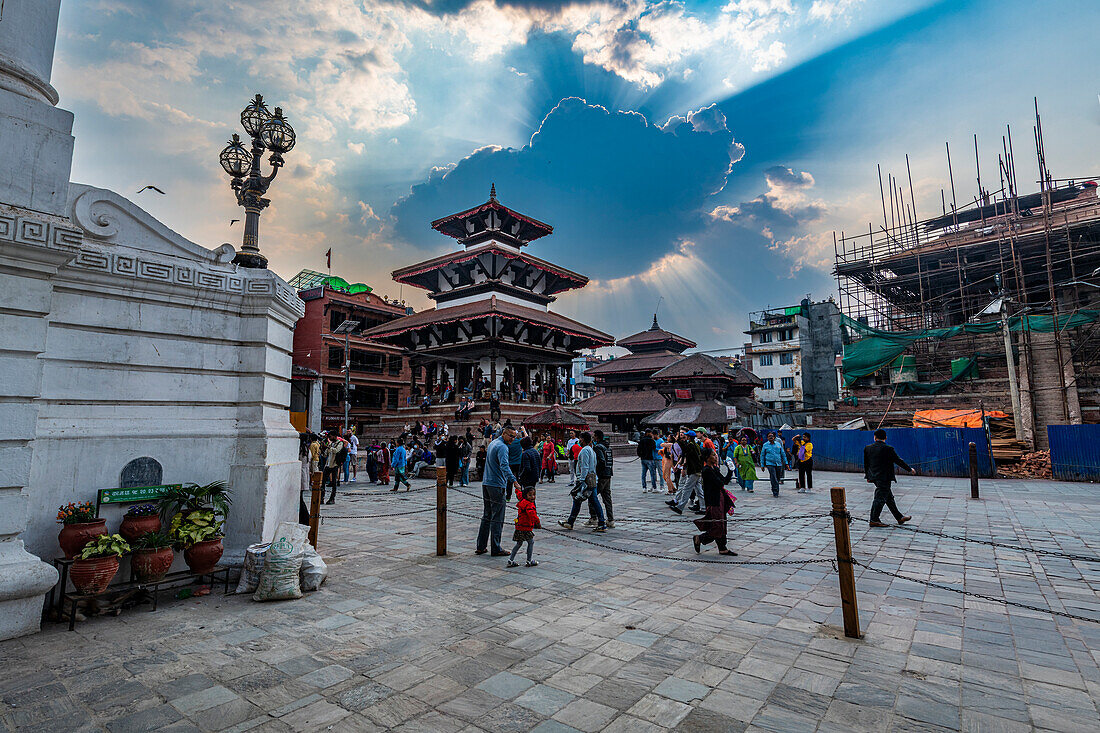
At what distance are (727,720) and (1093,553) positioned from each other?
26.4 feet

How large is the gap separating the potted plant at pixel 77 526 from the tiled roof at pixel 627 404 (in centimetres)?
3475

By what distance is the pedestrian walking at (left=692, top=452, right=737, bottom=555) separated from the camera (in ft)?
24.7

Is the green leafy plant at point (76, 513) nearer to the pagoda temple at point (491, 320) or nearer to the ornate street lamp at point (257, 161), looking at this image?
the ornate street lamp at point (257, 161)

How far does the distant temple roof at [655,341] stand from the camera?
49531mm

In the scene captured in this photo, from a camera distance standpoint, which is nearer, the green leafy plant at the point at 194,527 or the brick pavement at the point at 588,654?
the brick pavement at the point at 588,654

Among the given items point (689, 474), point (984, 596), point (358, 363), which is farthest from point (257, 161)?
point (358, 363)

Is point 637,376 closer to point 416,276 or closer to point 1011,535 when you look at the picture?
point 416,276

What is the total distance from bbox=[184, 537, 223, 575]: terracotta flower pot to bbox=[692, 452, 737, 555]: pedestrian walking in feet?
20.3

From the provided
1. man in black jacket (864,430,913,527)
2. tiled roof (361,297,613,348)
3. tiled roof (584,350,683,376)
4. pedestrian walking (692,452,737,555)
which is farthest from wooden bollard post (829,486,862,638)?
tiled roof (584,350,683,376)

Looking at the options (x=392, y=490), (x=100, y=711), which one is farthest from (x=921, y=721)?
(x=392, y=490)

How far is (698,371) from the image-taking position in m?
38.4

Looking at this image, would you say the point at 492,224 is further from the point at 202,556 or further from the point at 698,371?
the point at 202,556

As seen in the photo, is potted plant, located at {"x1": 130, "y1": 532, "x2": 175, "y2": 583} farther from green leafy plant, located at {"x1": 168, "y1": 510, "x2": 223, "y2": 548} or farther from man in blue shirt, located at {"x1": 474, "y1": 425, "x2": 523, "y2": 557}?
man in blue shirt, located at {"x1": 474, "y1": 425, "x2": 523, "y2": 557}

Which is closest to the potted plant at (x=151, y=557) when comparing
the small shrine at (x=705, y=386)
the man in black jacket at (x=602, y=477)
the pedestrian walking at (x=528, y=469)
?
the pedestrian walking at (x=528, y=469)
